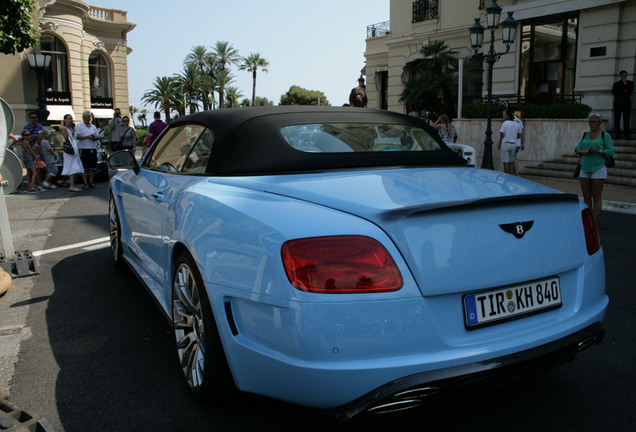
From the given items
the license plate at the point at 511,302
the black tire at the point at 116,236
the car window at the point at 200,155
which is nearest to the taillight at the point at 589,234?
the license plate at the point at 511,302

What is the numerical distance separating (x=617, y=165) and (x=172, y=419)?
1426 cm

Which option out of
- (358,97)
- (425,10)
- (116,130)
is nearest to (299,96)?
(425,10)

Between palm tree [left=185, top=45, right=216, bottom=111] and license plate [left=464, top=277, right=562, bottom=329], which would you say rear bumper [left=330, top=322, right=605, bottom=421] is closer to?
license plate [left=464, top=277, right=562, bottom=329]

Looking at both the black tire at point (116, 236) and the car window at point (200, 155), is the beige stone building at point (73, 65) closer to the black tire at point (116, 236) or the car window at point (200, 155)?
the black tire at point (116, 236)

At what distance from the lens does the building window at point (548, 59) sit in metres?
19.6

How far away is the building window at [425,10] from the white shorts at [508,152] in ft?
46.3

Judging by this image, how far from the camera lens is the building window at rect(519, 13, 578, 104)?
19625 millimetres

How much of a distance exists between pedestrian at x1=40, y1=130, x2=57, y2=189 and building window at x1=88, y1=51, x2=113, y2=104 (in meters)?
32.7

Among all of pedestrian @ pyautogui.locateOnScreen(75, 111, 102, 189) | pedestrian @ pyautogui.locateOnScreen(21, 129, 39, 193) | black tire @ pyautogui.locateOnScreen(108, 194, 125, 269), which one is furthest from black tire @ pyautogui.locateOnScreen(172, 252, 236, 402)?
pedestrian @ pyautogui.locateOnScreen(21, 129, 39, 193)

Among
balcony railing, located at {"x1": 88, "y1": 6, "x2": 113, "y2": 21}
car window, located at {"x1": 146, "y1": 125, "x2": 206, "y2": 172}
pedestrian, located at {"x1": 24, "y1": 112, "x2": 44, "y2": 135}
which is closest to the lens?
car window, located at {"x1": 146, "y1": 125, "x2": 206, "y2": 172}

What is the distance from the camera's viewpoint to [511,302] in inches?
92.7

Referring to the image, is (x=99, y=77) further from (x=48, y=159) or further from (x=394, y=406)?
(x=394, y=406)

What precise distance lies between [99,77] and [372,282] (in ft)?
156

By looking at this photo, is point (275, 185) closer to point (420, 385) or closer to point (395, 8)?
point (420, 385)
